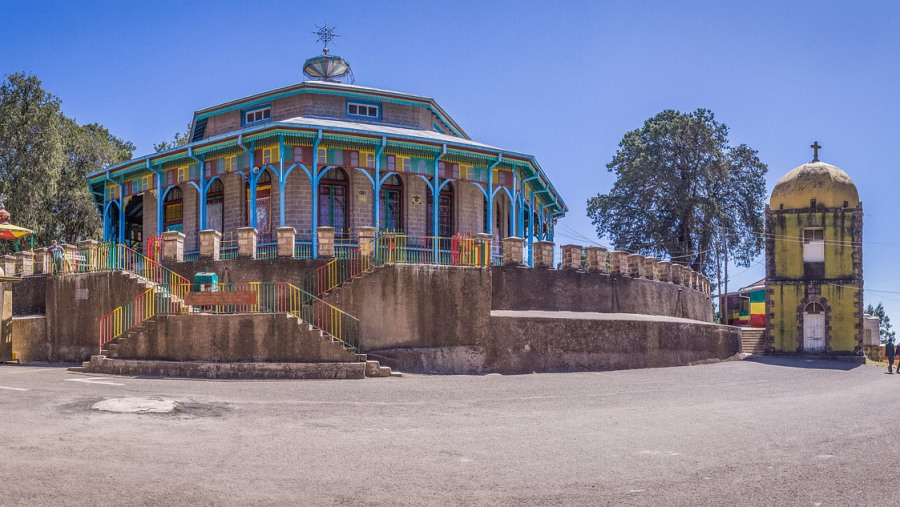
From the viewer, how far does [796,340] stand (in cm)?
3116

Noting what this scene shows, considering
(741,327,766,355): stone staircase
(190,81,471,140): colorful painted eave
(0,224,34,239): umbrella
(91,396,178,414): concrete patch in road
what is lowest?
(741,327,766,355): stone staircase

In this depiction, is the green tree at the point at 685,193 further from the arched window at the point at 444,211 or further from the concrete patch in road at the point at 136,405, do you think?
the concrete patch in road at the point at 136,405

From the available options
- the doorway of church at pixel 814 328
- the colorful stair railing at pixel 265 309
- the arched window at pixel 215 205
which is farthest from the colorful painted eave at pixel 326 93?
the doorway of church at pixel 814 328

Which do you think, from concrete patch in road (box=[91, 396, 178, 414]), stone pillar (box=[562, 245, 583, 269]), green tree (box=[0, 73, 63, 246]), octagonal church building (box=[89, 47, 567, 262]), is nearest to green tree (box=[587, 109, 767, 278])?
octagonal church building (box=[89, 47, 567, 262])

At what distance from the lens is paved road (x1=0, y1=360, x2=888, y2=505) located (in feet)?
22.9

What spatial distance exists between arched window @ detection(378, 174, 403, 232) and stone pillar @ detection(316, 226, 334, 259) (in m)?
5.71

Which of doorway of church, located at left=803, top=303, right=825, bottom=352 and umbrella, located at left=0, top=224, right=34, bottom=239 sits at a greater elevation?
umbrella, located at left=0, top=224, right=34, bottom=239

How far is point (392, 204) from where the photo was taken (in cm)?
2552

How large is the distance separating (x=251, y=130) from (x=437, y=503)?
56.7 ft

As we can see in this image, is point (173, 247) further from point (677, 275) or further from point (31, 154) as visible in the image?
point (31, 154)

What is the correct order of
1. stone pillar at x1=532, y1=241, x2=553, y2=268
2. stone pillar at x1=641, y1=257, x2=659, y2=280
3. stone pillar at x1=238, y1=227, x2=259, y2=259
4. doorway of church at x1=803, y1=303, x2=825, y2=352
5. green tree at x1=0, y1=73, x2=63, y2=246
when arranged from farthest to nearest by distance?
green tree at x1=0, y1=73, x2=63, y2=246 → doorway of church at x1=803, y1=303, x2=825, y2=352 → stone pillar at x1=641, y1=257, x2=659, y2=280 → stone pillar at x1=532, y1=241, x2=553, y2=268 → stone pillar at x1=238, y1=227, x2=259, y2=259

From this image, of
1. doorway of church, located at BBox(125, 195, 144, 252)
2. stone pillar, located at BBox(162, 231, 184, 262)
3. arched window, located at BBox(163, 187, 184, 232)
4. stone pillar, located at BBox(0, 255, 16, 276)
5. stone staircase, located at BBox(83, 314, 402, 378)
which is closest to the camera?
stone staircase, located at BBox(83, 314, 402, 378)

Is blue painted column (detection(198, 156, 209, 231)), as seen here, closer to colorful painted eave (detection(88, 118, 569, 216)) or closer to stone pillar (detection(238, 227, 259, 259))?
colorful painted eave (detection(88, 118, 569, 216))

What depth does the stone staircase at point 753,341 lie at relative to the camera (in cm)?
3203
